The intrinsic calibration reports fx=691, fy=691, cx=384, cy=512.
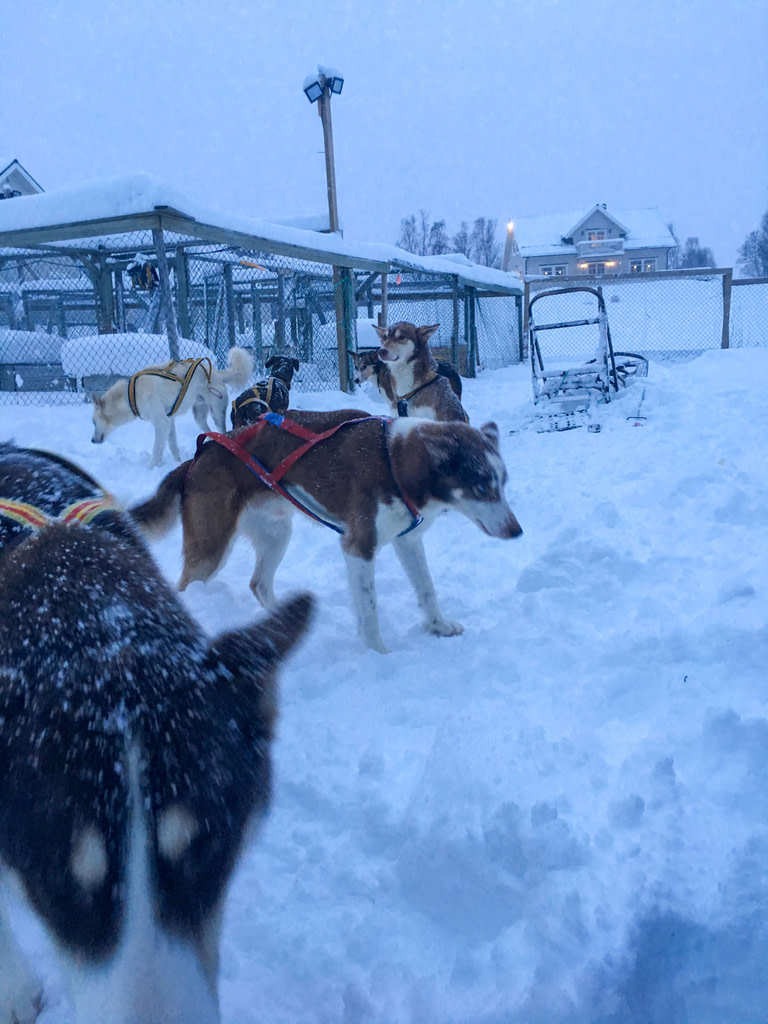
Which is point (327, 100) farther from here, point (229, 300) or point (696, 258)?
point (696, 258)

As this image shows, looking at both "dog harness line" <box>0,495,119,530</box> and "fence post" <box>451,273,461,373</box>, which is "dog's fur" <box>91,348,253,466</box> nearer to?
"dog harness line" <box>0,495,119,530</box>

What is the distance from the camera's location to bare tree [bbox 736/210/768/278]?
157 ft

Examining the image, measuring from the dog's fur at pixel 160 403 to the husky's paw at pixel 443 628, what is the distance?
16.2 ft

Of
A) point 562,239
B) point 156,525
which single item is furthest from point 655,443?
point 562,239

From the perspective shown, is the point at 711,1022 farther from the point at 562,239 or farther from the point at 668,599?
the point at 562,239

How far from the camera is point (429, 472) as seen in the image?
3225 millimetres

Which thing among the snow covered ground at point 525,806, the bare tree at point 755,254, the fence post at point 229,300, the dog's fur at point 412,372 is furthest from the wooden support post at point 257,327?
the bare tree at point 755,254

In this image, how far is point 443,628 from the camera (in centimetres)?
346

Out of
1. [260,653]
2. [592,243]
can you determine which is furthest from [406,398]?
[592,243]

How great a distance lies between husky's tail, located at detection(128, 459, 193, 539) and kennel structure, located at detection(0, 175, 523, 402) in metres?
4.33

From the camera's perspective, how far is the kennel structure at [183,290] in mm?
7254

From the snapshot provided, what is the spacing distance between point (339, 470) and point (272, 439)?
0.49 metres

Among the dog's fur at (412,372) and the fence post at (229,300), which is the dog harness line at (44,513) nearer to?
the dog's fur at (412,372)

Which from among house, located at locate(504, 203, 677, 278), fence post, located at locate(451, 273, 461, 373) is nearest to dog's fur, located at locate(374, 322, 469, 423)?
fence post, located at locate(451, 273, 461, 373)
